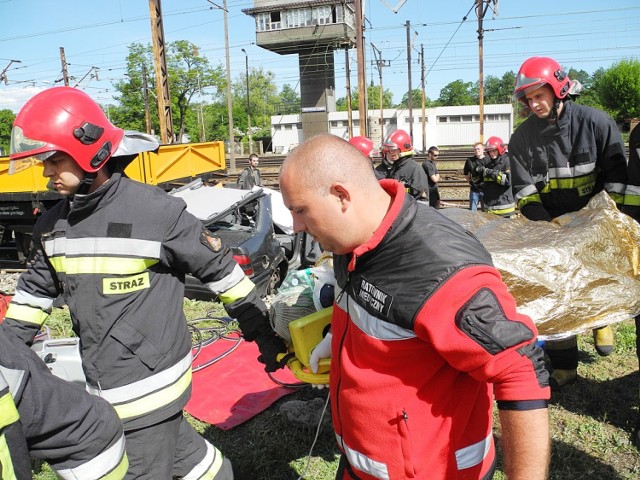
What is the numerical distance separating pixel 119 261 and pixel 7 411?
101 cm

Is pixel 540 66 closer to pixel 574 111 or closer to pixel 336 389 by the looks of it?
pixel 574 111

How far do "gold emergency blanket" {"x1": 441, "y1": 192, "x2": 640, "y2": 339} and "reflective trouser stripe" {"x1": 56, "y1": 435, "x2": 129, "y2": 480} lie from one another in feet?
6.06

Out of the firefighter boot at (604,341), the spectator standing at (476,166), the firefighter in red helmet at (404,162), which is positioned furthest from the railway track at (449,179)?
the firefighter boot at (604,341)

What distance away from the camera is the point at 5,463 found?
4.13 feet

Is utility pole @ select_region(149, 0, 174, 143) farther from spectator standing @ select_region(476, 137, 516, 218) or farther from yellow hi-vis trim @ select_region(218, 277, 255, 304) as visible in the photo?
yellow hi-vis trim @ select_region(218, 277, 255, 304)

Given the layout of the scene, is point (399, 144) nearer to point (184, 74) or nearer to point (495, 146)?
point (495, 146)

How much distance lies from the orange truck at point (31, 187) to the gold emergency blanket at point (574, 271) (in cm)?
658

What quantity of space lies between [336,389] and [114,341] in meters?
1.03

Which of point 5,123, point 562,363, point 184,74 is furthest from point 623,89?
point 5,123

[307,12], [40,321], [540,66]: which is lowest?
[40,321]

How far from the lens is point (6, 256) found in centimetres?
978

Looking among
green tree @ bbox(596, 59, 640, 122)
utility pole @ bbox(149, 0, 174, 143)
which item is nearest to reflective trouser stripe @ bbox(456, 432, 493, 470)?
utility pole @ bbox(149, 0, 174, 143)

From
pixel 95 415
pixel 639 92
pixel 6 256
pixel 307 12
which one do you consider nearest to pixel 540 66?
pixel 95 415

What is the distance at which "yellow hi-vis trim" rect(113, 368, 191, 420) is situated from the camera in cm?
226
